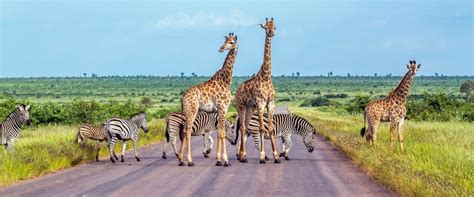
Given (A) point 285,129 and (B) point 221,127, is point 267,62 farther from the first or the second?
(B) point 221,127

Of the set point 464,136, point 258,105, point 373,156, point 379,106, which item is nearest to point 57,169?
point 258,105

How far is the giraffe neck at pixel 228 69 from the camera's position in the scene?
19375 millimetres

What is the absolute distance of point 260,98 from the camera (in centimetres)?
1905

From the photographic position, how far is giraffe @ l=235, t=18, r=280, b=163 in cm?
1905

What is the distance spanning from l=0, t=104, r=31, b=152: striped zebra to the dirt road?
9.08 ft

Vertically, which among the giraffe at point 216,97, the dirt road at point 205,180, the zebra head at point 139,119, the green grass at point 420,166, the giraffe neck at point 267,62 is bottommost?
the dirt road at point 205,180

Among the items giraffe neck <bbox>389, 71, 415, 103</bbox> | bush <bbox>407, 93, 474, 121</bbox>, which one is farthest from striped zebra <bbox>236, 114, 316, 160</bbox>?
bush <bbox>407, 93, 474, 121</bbox>

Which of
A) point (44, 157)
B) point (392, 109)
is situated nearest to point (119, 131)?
point (44, 157)

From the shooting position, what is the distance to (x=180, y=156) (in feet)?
59.9

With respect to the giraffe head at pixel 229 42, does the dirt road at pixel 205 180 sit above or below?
below

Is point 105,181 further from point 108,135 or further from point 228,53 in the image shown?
point 228,53

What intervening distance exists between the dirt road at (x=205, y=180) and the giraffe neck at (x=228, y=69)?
6.81 ft

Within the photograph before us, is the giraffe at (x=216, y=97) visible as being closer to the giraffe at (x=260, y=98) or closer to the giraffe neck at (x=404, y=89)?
the giraffe at (x=260, y=98)


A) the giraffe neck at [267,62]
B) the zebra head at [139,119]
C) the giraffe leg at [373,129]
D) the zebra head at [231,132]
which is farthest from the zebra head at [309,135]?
the zebra head at [139,119]
